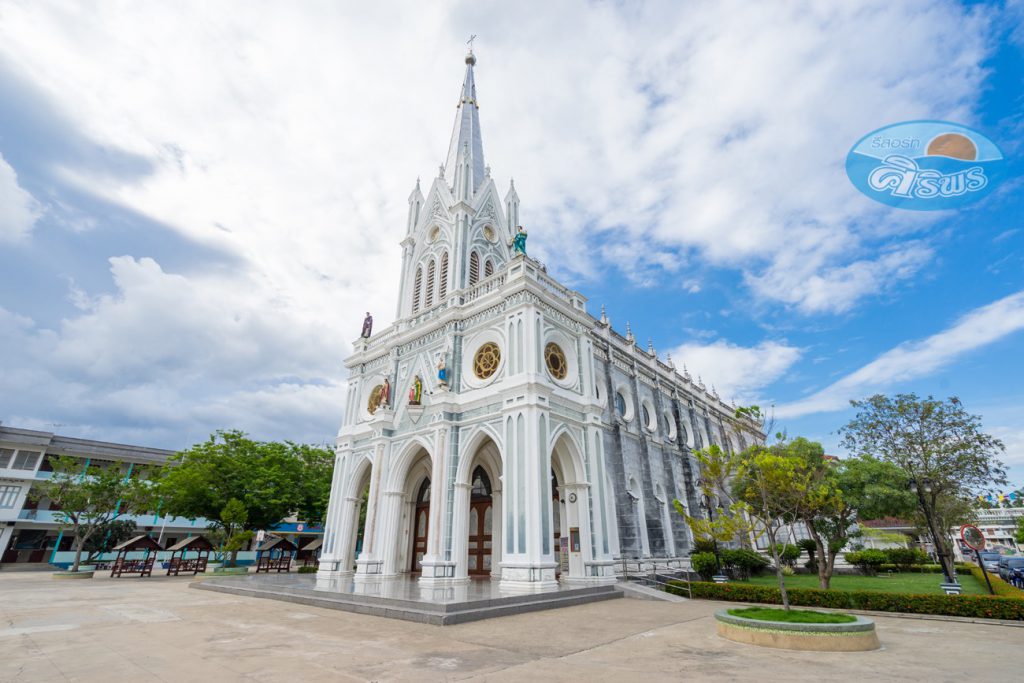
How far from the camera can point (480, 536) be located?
19703 millimetres

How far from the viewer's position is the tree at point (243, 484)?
25.0 m

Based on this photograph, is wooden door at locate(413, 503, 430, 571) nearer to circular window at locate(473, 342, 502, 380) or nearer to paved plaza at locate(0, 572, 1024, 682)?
circular window at locate(473, 342, 502, 380)

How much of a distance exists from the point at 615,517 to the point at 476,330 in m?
9.42

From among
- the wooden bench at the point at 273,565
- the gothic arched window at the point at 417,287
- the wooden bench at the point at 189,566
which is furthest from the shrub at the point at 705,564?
the wooden bench at the point at 189,566

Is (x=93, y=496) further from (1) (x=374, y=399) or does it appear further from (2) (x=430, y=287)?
(2) (x=430, y=287)

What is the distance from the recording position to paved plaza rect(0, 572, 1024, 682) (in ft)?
19.1

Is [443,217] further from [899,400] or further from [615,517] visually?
[899,400]

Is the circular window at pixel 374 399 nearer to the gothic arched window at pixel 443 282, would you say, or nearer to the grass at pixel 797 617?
the gothic arched window at pixel 443 282

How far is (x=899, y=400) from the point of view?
18.8 metres

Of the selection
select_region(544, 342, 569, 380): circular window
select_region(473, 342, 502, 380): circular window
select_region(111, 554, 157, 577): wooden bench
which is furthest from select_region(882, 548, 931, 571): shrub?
select_region(111, 554, 157, 577): wooden bench

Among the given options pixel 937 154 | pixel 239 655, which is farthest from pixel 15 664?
pixel 937 154

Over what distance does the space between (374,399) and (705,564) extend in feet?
54.2

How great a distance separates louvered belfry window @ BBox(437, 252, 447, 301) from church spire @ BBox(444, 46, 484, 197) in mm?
3402

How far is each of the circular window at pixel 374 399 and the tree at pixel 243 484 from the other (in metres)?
7.96
